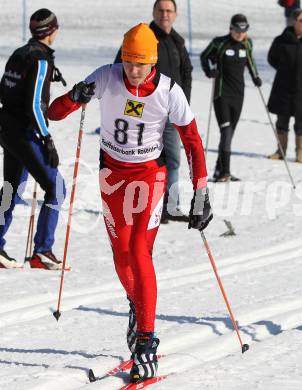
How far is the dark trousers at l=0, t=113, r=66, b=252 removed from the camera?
8250mm

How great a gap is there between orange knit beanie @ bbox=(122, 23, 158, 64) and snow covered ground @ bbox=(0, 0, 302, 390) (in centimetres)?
165

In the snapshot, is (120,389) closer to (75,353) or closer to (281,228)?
(75,353)

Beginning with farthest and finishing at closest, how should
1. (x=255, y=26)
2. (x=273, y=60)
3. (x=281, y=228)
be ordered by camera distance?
(x=255, y=26)
(x=273, y=60)
(x=281, y=228)

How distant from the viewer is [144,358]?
5.59 metres

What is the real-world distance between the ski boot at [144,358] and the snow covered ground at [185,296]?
3.8 inches

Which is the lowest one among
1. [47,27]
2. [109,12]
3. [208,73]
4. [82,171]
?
[109,12]

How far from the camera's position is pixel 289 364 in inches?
229

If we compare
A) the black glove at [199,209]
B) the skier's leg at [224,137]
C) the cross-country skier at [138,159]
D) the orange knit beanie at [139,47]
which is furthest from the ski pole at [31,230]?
the skier's leg at [224,137]

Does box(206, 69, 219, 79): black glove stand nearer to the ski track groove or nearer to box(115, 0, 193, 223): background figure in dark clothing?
box(115, 0, 193, 223): background figure in dark clothing

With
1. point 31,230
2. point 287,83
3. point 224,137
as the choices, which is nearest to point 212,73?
point 224,137

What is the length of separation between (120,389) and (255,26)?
102ft

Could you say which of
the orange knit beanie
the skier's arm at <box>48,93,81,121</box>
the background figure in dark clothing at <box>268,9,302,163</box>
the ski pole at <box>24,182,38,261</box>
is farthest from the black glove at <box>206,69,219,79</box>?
the orange knit beanie

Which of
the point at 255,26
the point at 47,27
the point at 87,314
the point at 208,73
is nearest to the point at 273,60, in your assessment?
the point at 208,73

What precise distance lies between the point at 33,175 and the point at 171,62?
2273 millimetres
